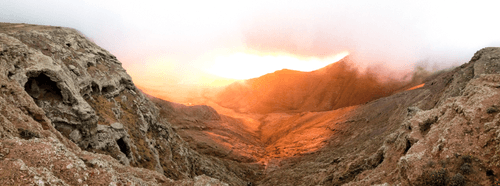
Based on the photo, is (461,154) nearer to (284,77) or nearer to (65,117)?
(65,117)

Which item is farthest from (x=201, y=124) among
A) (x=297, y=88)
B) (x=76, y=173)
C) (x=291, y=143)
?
(x=297, y=88)

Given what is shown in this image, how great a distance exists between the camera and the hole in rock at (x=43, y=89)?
649 inches

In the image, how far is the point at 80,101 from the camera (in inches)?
733

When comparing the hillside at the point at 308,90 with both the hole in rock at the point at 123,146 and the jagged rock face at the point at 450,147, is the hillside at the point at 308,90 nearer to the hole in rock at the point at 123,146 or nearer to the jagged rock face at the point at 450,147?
the jagged rock face at the point at 450,147

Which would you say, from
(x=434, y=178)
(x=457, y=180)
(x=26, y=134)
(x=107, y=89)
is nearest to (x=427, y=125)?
(x=434, y=178)

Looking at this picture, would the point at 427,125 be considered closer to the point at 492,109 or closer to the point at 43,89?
the point at 492,109

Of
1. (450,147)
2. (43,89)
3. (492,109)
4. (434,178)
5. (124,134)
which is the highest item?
(43,89)

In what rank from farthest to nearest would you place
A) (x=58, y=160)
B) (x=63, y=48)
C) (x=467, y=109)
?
(x=63, y=48) < (x=467, y=109) < (x=58, y=160)

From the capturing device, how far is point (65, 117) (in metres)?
17.2

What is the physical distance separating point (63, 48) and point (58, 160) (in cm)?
1821

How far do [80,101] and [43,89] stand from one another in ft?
7.83

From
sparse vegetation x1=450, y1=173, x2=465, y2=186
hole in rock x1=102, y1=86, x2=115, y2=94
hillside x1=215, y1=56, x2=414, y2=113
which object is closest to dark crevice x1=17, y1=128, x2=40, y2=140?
hole in rock x1=102, y1=86, x2=115, y2=94

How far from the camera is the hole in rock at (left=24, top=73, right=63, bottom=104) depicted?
1648 cm

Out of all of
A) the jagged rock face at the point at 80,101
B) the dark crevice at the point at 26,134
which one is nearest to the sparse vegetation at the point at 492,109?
the jagged rock face at the point at 80,101
